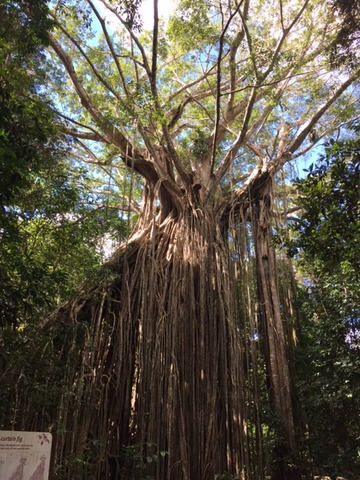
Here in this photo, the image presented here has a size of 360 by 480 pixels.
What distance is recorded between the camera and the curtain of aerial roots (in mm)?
3660

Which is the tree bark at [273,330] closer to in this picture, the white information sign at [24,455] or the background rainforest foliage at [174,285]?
the background rainforest foliage at [174,285]

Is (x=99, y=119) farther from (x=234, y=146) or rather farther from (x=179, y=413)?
(x=179, y=413)

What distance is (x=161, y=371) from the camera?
400 cm

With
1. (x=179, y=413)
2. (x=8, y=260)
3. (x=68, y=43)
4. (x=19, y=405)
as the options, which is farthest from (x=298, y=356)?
(x=68, y=43)

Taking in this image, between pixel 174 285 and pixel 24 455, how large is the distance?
284 cm

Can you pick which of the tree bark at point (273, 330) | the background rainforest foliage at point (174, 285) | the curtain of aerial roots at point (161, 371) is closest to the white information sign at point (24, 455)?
the background rainforest foliage at point (174, 285)

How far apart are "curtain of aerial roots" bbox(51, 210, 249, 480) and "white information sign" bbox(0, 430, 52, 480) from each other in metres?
1.30

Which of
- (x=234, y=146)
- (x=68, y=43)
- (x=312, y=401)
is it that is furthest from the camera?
(x=68, y=43)

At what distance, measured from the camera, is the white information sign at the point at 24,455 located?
1859 mm

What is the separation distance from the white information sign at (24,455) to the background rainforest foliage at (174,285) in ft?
2.75

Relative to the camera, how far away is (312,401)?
4.36m

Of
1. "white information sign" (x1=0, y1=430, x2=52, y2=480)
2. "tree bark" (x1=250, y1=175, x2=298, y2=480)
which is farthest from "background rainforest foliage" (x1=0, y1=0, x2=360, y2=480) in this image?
"white information sign" (x1=0, y1=430, x2=52, y2=480)

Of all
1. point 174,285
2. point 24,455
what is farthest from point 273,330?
point 24,455

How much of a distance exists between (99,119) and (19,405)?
10.4 ft
